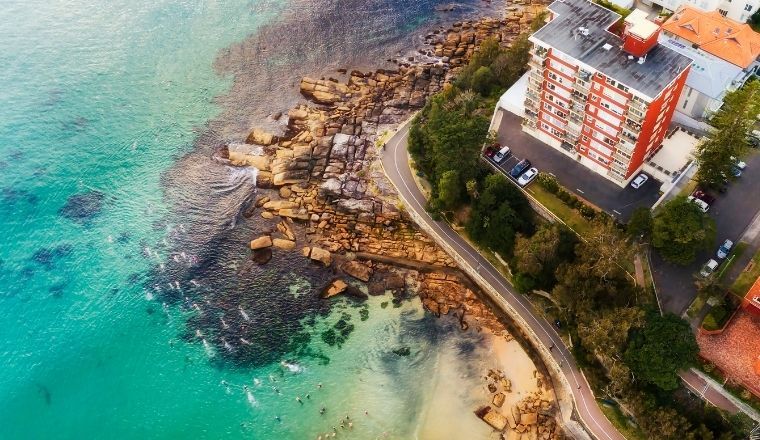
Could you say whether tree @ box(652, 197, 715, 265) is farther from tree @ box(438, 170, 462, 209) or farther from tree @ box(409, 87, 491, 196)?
tree @ box(438, 170, 462, 209)

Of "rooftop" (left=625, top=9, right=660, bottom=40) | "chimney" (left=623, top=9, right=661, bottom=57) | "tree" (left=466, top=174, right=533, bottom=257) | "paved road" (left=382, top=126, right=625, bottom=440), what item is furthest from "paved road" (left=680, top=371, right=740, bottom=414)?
"rooftop" (left=625, top=9, right=660, bottom=40)

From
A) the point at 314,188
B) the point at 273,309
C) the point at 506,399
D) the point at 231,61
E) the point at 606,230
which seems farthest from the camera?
the point at 231,61

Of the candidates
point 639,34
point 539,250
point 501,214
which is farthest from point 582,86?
point 539,250

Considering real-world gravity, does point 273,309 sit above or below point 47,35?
below

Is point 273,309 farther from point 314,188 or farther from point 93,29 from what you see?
point 93,29

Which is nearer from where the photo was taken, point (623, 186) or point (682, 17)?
point (623, 186)

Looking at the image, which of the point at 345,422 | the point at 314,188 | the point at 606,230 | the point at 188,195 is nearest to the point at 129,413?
the point at 345,422
